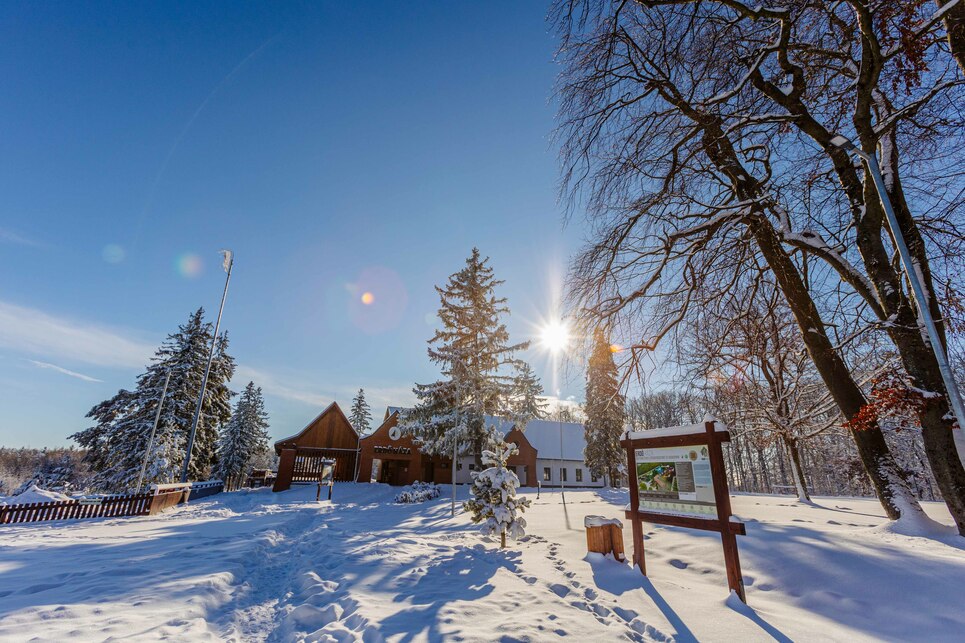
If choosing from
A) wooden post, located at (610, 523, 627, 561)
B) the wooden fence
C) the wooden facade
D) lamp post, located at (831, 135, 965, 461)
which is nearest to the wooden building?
the wooden facade

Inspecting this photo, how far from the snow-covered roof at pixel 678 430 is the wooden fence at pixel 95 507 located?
18.4 meters

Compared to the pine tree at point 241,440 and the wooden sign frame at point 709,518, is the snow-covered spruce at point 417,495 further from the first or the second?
the pine tree at point 241,440

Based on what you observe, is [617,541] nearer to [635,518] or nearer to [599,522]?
[599,522]

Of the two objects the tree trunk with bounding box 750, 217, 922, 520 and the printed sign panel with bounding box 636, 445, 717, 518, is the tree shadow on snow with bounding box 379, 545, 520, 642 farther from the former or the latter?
the tree trunk with bounding box 750, 217, 922, 520

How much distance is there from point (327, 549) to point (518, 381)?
614 inches

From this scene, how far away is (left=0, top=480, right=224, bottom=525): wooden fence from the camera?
40.4 ft

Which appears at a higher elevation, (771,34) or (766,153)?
(771,34)

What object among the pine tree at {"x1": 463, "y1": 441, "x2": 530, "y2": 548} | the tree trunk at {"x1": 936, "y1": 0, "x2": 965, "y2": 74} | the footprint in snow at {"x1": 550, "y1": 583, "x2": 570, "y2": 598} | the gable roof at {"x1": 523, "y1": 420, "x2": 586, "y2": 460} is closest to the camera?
the footprint in snow at {"x1": 550, "y1": 583, "x2": 570, "y2": 598}

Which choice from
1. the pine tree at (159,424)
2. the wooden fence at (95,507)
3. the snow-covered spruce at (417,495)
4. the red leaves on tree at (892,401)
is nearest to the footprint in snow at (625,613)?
the red leaves on tree at (892,401)

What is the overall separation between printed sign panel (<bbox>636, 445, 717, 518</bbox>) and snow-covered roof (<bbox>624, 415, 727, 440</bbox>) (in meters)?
0.25

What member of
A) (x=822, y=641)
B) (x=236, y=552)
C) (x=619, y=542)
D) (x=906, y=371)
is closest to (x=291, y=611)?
(x=236, y=552)

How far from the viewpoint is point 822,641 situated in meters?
3.86

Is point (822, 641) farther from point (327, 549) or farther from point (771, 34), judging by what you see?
point (771, 34)

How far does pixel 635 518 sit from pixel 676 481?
1084 mm
